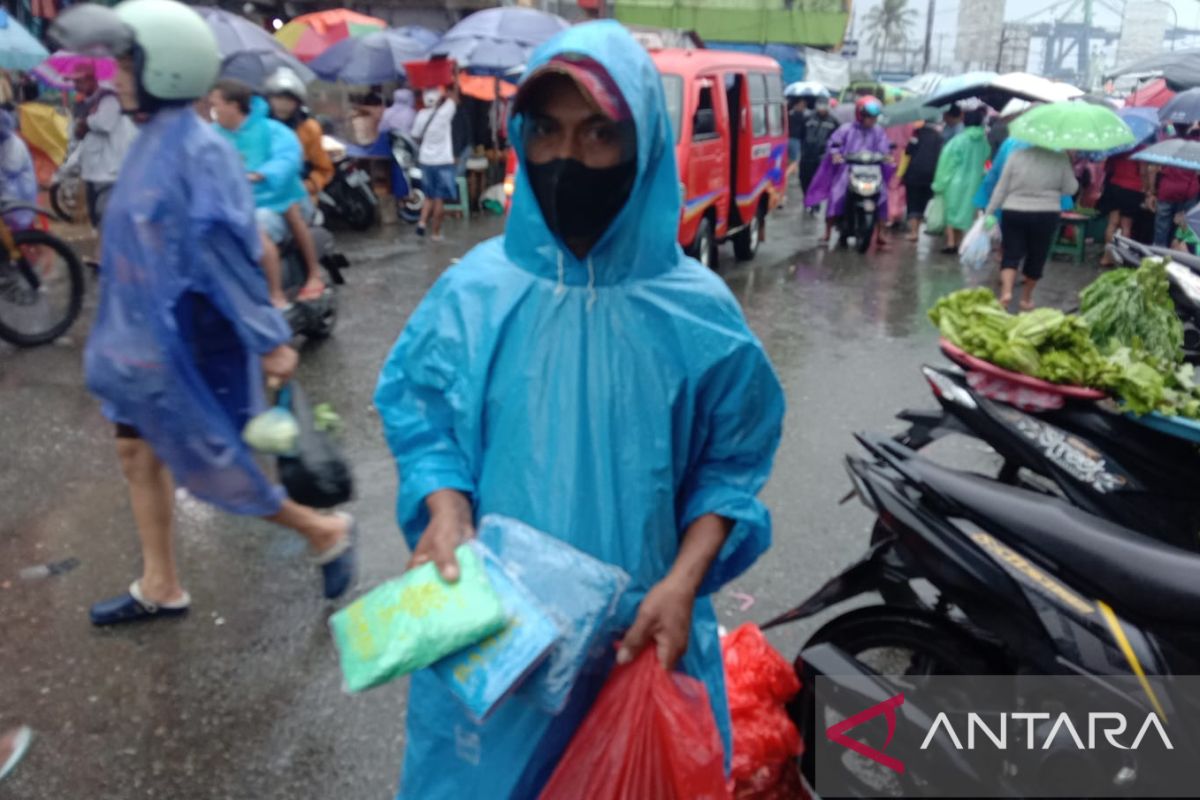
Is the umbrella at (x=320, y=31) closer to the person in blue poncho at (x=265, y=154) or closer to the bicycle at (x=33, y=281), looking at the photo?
the bicycle at (x=33, y=281)

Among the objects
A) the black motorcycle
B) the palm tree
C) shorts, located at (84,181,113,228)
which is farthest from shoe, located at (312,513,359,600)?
the palm tree

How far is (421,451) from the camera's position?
1.74 m

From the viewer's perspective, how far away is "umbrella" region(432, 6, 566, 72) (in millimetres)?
12805

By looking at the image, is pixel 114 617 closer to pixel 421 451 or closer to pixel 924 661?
pixel 421 451

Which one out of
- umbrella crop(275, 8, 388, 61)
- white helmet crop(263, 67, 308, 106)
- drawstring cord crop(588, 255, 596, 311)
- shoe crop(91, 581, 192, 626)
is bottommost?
shoe crop(91, 581, 192, 626)

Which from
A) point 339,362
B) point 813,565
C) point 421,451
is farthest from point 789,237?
point 421,451

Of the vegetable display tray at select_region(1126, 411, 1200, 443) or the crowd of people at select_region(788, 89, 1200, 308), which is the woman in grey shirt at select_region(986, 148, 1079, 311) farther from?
the vegetable display tray at select_region(1126, 411, 1200, 443)

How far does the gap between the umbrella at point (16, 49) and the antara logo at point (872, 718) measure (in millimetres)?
9429

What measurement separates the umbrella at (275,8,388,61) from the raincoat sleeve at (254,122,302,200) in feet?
32.4

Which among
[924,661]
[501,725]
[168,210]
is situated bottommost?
[924,661]

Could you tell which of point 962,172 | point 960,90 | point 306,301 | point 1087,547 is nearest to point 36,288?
point 306,301

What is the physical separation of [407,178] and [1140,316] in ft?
33.4

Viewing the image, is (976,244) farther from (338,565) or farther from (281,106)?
(338,565)

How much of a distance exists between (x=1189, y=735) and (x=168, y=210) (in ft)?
9.43
